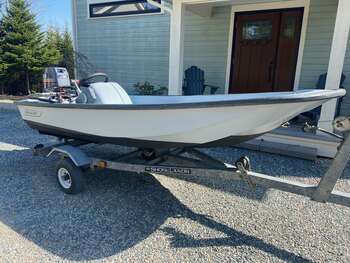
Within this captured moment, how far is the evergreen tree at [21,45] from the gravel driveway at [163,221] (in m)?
7.27

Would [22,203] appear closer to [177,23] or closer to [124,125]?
[124,125]

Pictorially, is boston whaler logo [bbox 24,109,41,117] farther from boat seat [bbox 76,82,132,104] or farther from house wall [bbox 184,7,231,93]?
house wall [bbox 184,7,231,93]

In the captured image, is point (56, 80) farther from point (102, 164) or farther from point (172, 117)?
point (172, 117)

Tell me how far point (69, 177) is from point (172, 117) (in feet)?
4.42

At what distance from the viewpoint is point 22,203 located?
8.69 ft

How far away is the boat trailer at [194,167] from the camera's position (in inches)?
74.5

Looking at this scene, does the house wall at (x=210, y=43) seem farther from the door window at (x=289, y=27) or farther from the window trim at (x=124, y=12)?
the door window at (x=289, y=27)

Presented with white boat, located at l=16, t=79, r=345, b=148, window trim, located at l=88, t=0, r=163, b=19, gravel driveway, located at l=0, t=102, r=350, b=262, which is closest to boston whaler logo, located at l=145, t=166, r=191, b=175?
white boat, located at l=16, t=79, r=345, b=148

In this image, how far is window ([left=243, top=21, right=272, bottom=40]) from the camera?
5.66 metres

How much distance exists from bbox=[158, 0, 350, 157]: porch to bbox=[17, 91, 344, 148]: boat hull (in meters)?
1.75

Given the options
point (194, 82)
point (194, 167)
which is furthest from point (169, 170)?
point (194, 82)

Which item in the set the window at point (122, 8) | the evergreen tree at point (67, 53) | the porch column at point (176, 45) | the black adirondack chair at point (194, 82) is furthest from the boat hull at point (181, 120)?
the evergreen tree at point (67, 53)

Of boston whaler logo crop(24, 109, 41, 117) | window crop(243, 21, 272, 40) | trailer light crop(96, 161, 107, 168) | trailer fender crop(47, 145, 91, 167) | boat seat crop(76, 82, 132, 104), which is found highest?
window crop(243, 21, 272, 40)

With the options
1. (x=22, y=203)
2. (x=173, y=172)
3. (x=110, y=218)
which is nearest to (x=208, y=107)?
(x=173, y=172)
